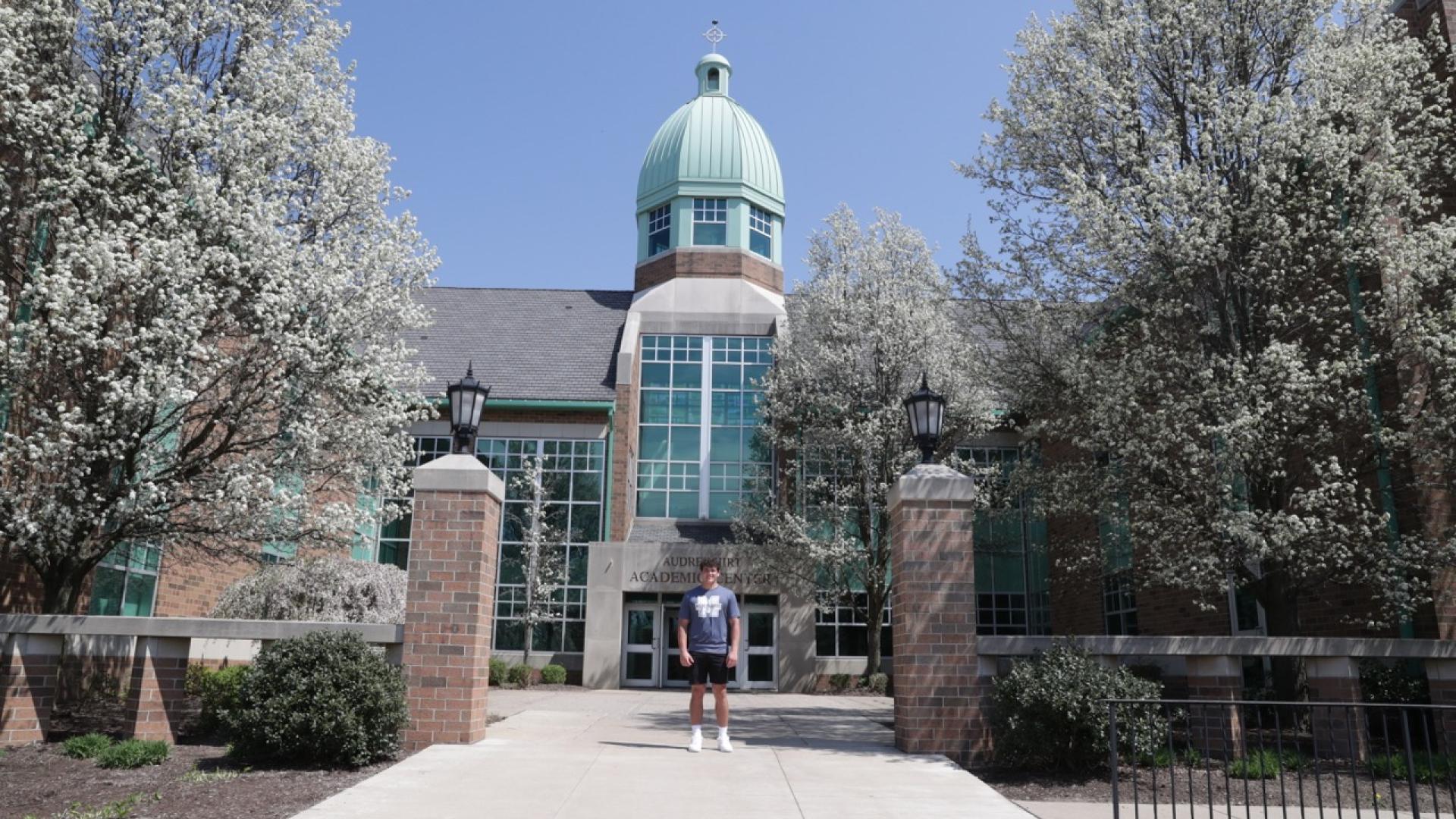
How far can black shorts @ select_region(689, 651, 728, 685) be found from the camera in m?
9.59

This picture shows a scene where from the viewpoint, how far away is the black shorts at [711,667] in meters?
9.59

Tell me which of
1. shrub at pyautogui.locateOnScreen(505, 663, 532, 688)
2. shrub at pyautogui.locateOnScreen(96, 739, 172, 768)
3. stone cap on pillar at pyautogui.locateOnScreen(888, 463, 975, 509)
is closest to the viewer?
shrub at pyautogui.locateOnScreen(96, 739, 172, 768)

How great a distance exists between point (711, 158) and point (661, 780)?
24941 millimetres

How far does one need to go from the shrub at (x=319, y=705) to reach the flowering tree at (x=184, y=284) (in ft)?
10.3

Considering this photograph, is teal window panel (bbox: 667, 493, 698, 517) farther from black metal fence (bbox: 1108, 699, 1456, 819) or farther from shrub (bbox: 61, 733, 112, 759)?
shrub (bbox: 61, 733, 112, 759)

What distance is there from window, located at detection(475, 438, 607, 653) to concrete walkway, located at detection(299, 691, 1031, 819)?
13093 mm

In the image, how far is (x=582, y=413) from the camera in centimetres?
2648

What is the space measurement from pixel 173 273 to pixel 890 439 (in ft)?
48.9

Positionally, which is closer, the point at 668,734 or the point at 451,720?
the point at 451,720

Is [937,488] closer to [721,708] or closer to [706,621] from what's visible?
[706,621]

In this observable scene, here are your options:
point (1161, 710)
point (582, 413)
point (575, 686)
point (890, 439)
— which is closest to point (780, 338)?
point (890, 439)

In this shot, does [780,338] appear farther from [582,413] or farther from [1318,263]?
[1318,263]

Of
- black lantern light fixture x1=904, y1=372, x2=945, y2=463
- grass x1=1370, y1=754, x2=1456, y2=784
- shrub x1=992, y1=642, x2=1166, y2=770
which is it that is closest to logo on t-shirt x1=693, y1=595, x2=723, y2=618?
black lantern light fixture x1=904, y1=372, x2=945, y2=463

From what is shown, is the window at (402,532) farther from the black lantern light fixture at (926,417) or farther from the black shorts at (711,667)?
the black lantern light fixture at (926,417)
